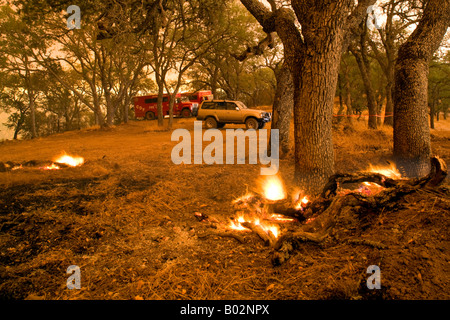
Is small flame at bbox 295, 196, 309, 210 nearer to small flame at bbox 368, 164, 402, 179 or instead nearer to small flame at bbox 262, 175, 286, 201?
small flame at bbox 262, 175, 286, 201

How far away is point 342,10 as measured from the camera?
4242mm

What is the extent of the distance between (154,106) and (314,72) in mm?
29576

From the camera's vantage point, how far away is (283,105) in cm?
759

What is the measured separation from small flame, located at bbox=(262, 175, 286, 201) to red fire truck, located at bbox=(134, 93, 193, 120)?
25.3m

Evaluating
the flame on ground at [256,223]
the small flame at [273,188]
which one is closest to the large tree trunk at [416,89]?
the small flame at [273,188]

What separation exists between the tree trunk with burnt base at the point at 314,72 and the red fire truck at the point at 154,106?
26.0 m

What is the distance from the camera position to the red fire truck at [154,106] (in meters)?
30.3

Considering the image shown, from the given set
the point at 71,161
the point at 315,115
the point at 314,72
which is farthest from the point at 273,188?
the point at 71,161

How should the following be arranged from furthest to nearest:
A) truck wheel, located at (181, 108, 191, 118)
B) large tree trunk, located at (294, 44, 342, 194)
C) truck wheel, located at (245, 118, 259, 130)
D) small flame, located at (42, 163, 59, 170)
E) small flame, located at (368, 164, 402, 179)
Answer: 1. truck wheel, located at (181, 108, 191, 118)
2. truck wheel, located at (245, 118, 259, 130)
3. small flame, located at (42, 163, 59, 170)
4. small flame, located at (368, 164, 402, 179)
5. large tree trunk, located at (294, 44, 342, 194)

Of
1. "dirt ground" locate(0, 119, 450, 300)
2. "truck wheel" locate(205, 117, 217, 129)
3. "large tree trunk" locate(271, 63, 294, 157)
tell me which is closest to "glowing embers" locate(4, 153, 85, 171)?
"dirt ground" locate(0, 119, 450, 300)

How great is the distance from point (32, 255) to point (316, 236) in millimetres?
3390

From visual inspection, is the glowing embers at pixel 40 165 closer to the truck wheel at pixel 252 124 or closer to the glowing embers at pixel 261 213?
the glowing embers at pixel 261 213

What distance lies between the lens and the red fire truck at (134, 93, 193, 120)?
3034 cm

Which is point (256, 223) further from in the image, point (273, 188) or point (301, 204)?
point (273, 188)
